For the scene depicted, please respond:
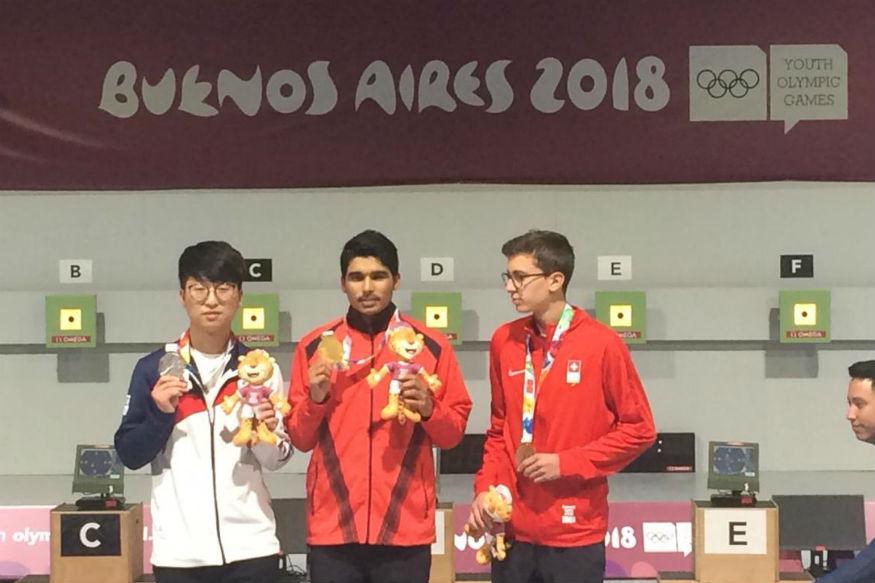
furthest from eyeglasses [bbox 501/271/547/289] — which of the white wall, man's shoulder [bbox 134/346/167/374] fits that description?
the white wall

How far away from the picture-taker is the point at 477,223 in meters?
5.60

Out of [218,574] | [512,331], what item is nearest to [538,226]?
[512,331]

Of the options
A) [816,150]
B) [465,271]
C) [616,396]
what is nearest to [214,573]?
[616,396]

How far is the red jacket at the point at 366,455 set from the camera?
9.87 ft

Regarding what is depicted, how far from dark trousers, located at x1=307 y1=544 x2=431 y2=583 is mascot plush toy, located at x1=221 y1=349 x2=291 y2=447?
37cm

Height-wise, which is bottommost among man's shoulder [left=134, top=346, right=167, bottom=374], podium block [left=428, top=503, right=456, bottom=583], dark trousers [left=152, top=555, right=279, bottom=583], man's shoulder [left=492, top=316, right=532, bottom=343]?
podium block [left=428, top=503, right=456, bottom=583]

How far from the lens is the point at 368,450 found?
3.04 metres

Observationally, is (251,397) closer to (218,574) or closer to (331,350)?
(331,350)

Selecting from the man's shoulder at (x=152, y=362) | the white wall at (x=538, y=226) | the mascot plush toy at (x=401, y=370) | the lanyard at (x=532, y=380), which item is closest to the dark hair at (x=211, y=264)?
the man's shoulder at (x=152, y=362)

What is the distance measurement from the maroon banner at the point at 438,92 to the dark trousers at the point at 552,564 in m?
2.64

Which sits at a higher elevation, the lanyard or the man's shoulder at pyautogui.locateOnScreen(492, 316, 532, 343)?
the man's shoulder at pyautogui.locateOnScreen(492, 316, 532, 343)

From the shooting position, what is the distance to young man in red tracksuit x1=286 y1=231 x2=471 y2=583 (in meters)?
3.01

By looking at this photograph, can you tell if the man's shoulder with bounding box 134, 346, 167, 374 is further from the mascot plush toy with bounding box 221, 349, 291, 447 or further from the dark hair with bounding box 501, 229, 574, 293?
the dark hair with bounding box 501, 229, 574, 293

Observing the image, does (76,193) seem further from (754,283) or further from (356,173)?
(754,283)
